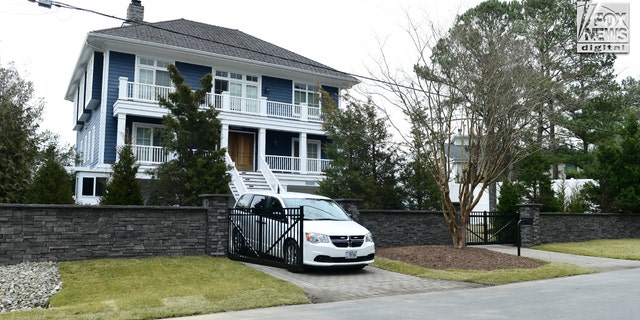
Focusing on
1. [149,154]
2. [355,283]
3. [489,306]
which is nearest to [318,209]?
[355,283]

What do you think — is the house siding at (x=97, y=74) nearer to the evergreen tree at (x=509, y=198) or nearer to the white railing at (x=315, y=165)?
the white railing at (x=315, y=165)

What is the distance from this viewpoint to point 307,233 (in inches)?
440

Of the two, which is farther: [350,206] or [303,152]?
[303,152]

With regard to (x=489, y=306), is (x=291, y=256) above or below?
above

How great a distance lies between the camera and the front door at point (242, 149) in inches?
1016

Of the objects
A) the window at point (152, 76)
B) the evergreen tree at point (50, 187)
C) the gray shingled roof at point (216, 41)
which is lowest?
the evergreen tree at point (50, 187)

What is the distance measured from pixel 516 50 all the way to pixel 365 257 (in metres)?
7.95

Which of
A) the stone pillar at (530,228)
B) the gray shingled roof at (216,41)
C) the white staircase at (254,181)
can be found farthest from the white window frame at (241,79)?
the stone pillar at (530,228)

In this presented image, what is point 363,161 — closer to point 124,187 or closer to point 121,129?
point 124,187

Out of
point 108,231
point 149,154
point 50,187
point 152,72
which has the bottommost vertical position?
point 108,231

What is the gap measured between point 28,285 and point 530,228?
15761 millimetres

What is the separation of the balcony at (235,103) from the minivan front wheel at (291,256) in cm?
962

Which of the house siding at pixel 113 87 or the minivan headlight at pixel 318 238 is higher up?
the house siding at pixel 113 87

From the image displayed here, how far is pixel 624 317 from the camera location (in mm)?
6848
